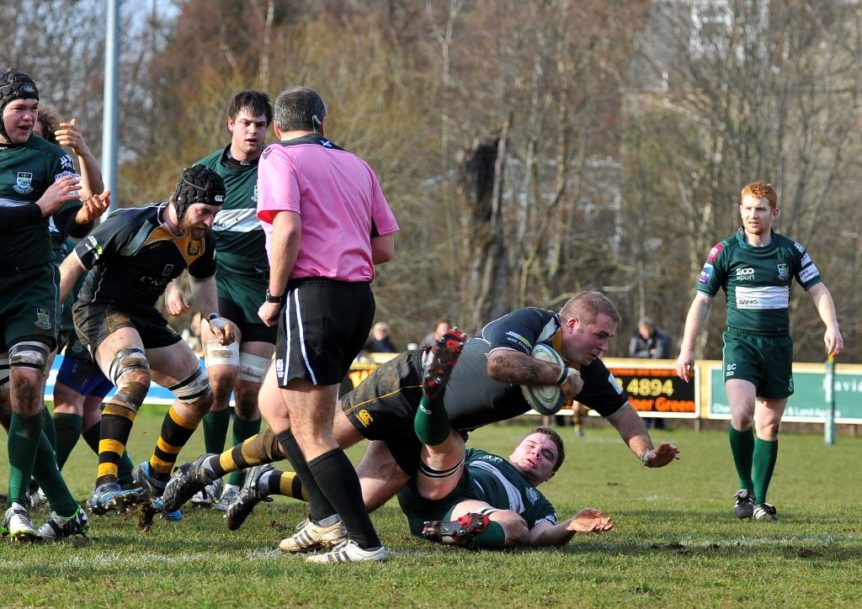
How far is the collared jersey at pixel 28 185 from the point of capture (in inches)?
265

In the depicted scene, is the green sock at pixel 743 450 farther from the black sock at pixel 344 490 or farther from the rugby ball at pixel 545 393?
the black sock at pixel 344 490

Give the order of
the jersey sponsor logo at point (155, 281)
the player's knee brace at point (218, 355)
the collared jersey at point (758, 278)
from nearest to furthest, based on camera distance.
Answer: the jersey sponsor logo at point (155, 281) < the player's knee brace at point (218, 355) < the collared jersey at point (758, 278)

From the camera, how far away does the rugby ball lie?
594cm

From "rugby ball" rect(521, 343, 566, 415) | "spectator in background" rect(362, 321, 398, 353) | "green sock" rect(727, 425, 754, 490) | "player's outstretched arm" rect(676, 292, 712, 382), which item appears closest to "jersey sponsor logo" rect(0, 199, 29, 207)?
"rugby ball" rect(521, 343, 566, 415)

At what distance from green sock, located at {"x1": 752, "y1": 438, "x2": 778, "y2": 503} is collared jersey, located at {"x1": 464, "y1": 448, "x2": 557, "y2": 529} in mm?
2512

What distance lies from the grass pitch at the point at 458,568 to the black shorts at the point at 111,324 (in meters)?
1.04

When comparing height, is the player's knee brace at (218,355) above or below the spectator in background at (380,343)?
above

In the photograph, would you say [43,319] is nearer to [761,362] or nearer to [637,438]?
[637,438]

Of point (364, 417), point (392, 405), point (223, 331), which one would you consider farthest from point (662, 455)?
point (223, 331)

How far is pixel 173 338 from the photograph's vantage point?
7.70m

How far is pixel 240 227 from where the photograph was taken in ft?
28.2

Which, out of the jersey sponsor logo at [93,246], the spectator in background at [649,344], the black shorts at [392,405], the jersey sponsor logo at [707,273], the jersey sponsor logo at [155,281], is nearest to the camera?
the black shorts at [392,405]

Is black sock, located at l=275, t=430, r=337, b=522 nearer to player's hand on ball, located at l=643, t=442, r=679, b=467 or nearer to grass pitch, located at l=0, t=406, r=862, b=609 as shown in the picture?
grass pitch, located at l=0, t=406, r=862, b=609

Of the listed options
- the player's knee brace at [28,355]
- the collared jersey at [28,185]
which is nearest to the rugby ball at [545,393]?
the player's knee brace at [28,355]
